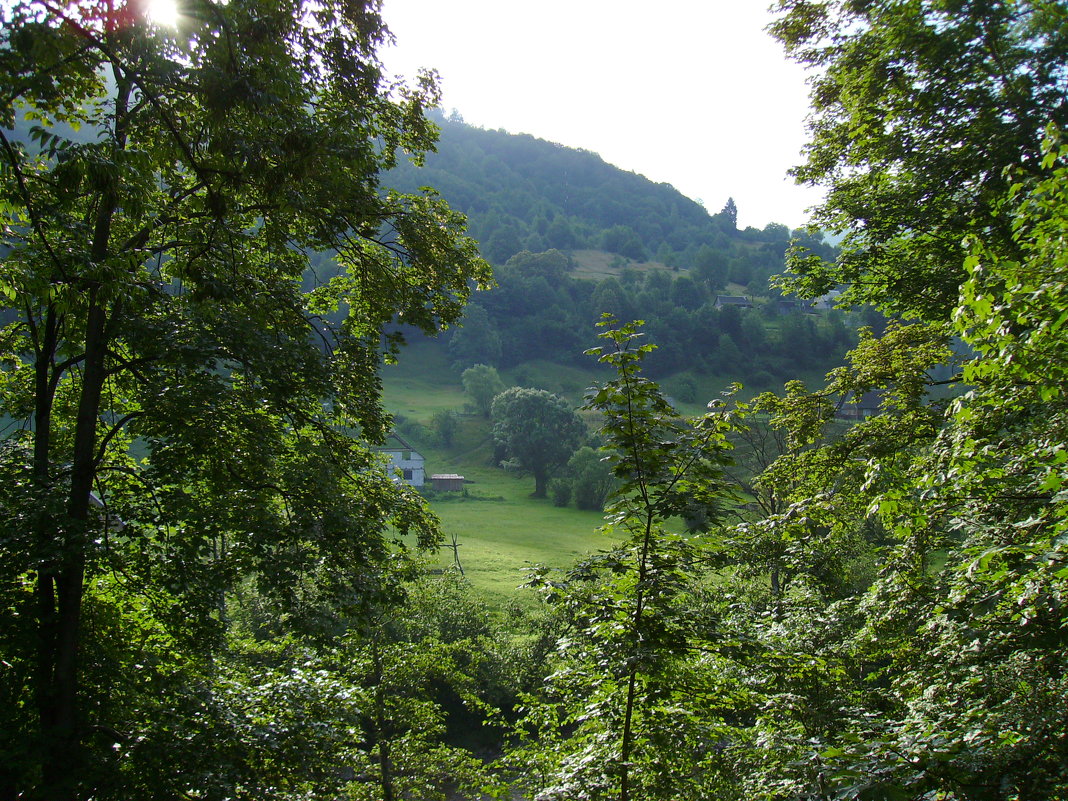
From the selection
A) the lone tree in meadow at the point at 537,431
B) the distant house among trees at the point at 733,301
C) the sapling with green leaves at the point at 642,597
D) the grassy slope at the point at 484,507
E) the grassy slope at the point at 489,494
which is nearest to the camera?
the sapling with green leaves at the point at 642,597

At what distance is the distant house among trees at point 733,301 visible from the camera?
396ft

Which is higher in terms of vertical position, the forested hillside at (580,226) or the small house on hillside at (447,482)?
the forested hillside at (580,226)

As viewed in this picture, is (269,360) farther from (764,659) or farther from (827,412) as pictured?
(827,412)

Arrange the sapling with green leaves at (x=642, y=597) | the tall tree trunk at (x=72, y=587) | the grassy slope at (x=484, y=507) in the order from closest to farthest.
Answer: the sapling with green leaves at (x=642, y=597) → the tall tree trunk at (x=72, y=587) → the grassy slope at (x=484, y=507)

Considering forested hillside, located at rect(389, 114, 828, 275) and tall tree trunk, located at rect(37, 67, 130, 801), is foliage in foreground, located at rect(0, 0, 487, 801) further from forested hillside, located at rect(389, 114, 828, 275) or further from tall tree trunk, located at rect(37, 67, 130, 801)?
forested hillside, located at rect(389, 114, 828, 275)

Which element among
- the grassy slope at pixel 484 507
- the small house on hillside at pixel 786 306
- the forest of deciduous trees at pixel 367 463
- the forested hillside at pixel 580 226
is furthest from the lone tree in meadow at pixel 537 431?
the small house on hillside at pixel 786 306

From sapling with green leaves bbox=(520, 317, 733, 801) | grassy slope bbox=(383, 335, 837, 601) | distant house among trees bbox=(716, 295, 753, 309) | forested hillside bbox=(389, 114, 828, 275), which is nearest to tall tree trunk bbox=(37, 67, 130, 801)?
sapling with green leaves bbox=(520, 317, 733, 801)

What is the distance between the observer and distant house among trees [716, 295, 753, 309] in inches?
4756

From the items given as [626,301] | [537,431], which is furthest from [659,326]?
[537,431]

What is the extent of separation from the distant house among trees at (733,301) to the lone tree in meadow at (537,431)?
55.4 meters

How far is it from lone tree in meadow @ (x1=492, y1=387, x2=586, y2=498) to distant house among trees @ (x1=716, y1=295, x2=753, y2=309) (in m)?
Result: 55.4

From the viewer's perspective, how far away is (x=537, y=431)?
7388 cm

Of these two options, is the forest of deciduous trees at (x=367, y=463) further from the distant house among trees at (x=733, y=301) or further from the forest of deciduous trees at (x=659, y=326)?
the distant house among trees at (x=733, y=301)

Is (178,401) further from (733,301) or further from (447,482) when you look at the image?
(733,301)
